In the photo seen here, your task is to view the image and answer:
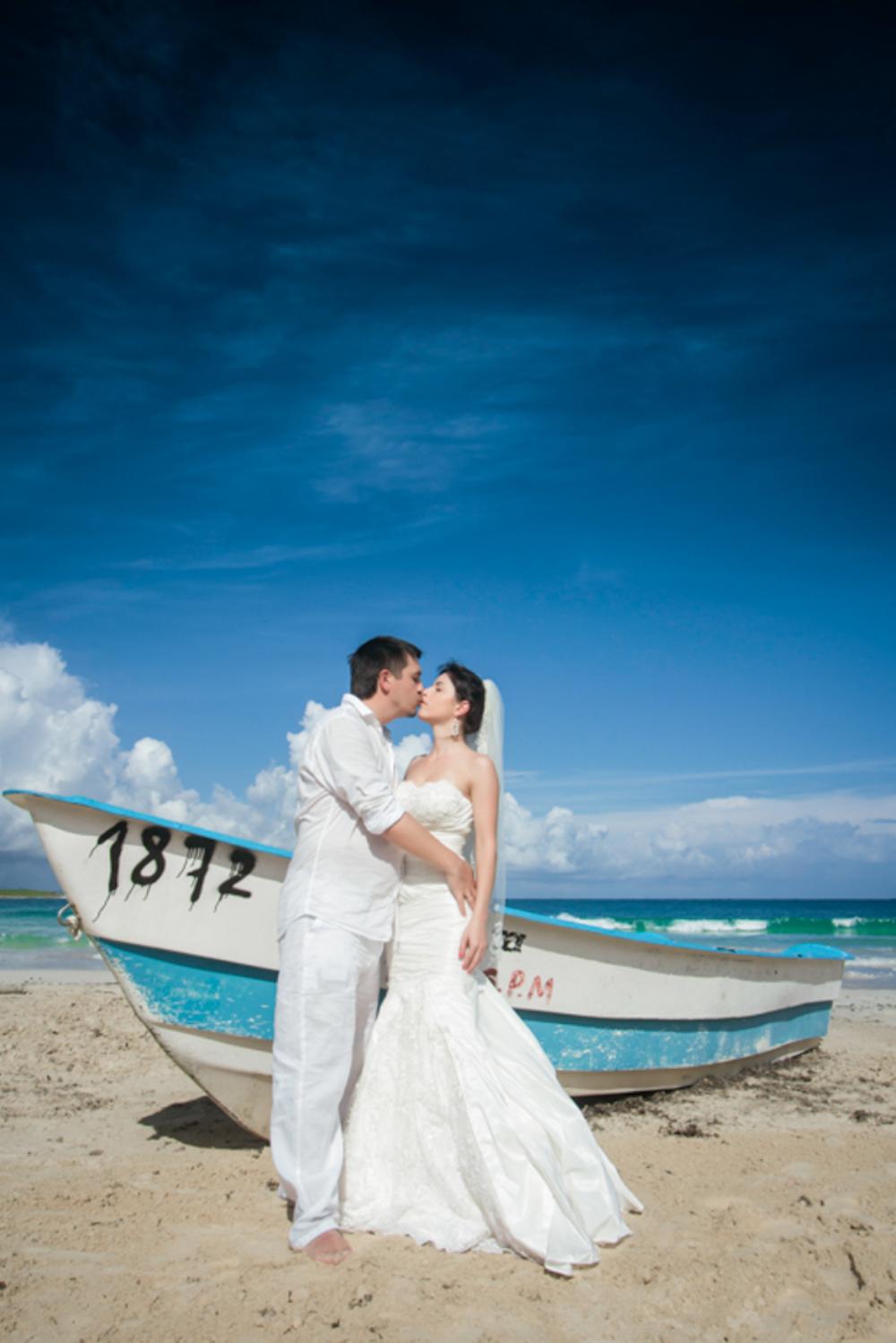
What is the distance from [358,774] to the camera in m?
3.36

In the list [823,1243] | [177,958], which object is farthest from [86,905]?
[823,1243]

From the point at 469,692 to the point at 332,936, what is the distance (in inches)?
50.4

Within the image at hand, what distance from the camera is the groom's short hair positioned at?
369 cm

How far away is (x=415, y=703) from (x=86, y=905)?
67.6 inches

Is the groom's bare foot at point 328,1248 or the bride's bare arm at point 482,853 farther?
the bride's bare arm at point 482,853

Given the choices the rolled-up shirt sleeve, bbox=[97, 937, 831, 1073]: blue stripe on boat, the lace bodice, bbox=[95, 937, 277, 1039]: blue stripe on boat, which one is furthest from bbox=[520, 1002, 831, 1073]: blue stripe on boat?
the rolled-up shirt sleeve

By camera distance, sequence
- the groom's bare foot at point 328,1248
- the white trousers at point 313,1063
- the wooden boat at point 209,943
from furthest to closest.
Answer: the wooden boat at point 209,943
the white trousers at point 313,1063
the groom's bare foot at point 328,1248

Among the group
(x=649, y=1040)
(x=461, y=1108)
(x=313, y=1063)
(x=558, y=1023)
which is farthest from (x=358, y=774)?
(x=649, y=1040)

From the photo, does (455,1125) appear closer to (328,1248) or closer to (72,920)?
(328,1248)

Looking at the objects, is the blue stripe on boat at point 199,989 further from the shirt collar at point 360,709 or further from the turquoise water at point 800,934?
the turquoise water at point 800,934

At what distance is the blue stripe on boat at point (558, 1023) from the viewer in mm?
4219

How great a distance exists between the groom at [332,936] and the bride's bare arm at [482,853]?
0.14 meters

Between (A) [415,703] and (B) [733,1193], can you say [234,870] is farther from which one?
(B) [733,1193]

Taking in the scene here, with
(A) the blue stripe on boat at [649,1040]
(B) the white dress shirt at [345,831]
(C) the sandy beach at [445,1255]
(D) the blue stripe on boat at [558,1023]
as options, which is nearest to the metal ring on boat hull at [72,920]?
(D) the blue stripe on boat at [558,1023]
